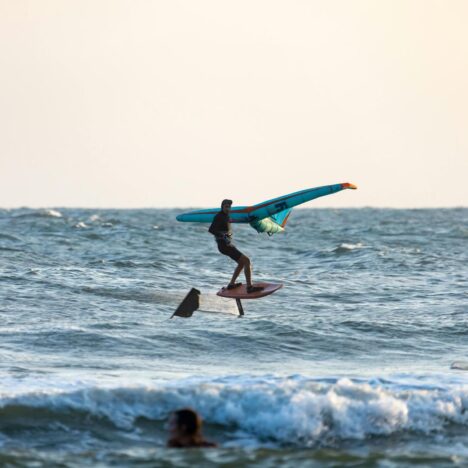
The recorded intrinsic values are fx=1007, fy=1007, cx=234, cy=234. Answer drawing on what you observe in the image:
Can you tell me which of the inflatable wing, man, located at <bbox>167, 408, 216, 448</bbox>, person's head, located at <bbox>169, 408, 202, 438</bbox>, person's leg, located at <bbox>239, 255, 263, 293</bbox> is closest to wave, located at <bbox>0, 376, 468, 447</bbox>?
man, located at <bbox>167, 408, 216, 448</bbox>

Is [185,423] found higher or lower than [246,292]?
lower

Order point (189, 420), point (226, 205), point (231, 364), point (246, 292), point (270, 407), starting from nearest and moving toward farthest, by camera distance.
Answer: point (189, 420), point (270, 407), point (231, 364), point (226, 205), point (246, 292)

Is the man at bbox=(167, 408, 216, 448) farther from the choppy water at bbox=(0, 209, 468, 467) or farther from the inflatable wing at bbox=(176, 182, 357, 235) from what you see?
the inflatable wing at bbox=(176, 182, 357, 235)

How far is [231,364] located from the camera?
16.0m

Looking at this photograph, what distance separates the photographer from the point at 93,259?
104 ft

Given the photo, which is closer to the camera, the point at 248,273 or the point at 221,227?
the point at 221,227

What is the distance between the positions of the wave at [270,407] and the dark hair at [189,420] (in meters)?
1.70

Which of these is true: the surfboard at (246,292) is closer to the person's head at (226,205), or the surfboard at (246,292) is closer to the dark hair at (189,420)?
the person's head at (226,205)

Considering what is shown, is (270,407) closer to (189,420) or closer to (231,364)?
(189,420)

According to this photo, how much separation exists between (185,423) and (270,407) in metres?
2.61

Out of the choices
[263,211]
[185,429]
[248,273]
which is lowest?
[185,429]

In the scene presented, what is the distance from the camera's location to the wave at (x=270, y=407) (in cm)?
1176

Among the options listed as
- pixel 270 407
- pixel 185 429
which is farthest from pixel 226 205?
pixel 185 429

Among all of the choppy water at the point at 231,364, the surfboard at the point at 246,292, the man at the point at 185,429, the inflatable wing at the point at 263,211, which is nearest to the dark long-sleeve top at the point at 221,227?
the inflatable wing at the point at 263,211
